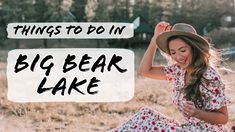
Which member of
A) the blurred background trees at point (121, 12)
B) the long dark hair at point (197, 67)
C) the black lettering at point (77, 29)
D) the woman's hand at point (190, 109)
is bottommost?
the blurred background trees at point (121, 12)

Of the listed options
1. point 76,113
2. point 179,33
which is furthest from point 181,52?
point 76,113

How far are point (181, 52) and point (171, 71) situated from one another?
0.25 m

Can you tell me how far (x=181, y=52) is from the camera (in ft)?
8.39

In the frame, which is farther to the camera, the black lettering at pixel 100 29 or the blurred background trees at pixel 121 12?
the blurred background trees at pixel 121 12

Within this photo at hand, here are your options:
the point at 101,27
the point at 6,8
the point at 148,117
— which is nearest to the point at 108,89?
the point at 101,27

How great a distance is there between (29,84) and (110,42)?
1812 centimetres

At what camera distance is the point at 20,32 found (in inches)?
162

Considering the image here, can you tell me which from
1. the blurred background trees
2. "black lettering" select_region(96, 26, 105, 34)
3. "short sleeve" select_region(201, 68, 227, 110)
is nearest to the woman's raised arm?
"short sleeve" select_region(201, 68, 227, 110)

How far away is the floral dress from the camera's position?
2.49 meters

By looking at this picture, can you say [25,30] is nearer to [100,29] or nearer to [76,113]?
[100,29]

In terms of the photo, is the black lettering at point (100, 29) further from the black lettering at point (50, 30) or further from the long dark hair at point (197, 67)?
the long dark hair at point (197, 67)

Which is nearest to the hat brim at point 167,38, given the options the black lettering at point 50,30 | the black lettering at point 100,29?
the black lettering at point 100,29

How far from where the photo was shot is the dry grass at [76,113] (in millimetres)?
4704

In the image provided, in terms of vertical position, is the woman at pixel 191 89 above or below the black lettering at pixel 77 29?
above
